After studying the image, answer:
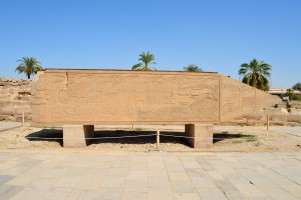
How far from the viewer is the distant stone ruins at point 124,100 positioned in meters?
8.88

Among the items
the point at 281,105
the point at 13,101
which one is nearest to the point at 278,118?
the point at 281,105

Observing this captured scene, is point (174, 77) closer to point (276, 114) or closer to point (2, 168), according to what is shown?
point (2, 168)

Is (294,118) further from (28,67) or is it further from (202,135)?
(28,67)

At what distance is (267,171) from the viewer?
5.95 meters

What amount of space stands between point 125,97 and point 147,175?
12.7ft

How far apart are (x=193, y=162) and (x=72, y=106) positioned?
4.61 meters

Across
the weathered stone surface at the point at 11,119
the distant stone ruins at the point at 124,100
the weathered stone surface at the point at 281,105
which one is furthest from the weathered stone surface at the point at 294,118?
the weathered stone surface at the point at 11,119

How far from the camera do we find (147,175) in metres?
5.59

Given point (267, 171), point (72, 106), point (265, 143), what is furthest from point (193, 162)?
point (72, 106)

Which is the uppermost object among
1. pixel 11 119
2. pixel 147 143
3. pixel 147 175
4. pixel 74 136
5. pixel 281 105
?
pixel 281 105

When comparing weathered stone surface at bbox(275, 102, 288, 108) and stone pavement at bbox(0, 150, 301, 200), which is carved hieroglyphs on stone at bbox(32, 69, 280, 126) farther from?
weathered stone surface at bbox(275, 102, 288, 108)

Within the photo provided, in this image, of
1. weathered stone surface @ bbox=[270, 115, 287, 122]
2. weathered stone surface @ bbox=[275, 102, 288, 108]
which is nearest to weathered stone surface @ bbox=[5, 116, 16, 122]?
weathered stone surface @ bbox=[270, 115, 287, 122]

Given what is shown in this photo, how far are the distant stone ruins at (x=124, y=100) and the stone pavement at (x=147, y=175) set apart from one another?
1570 mm

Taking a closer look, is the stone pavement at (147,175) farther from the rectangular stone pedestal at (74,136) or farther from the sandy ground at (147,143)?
the rectangular stone pedestal at (74,136)
